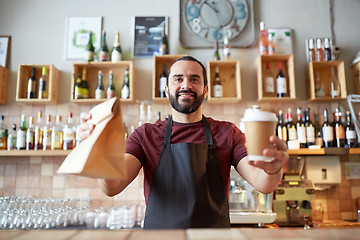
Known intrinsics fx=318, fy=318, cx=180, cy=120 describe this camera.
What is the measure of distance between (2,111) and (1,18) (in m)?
1.08

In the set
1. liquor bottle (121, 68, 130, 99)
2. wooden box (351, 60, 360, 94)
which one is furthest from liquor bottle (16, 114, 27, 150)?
wooden box (351, 60, 360, 94)

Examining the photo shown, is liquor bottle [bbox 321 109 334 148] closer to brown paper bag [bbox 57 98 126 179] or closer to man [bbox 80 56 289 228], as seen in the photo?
man [bbox 80 56 289 228]

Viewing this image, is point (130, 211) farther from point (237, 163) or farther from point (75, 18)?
point (75, 18)

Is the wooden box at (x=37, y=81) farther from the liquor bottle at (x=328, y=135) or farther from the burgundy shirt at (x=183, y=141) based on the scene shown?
the liquor bottle at (x=328, y=135)

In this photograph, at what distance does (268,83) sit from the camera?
3320 millimetres

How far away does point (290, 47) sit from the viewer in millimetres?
3502

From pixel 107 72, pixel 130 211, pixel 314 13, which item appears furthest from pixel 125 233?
pixel 314 13

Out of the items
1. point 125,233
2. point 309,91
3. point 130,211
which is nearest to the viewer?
point 125,233

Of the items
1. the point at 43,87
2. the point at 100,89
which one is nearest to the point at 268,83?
the point at 100,89

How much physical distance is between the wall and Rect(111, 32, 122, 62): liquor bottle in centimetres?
10

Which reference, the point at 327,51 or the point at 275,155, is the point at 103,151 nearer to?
the point at 275,155

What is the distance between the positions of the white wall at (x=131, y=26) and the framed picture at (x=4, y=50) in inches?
1.9

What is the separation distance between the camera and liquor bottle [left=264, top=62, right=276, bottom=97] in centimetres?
331

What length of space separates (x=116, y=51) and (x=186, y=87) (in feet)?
6.52
